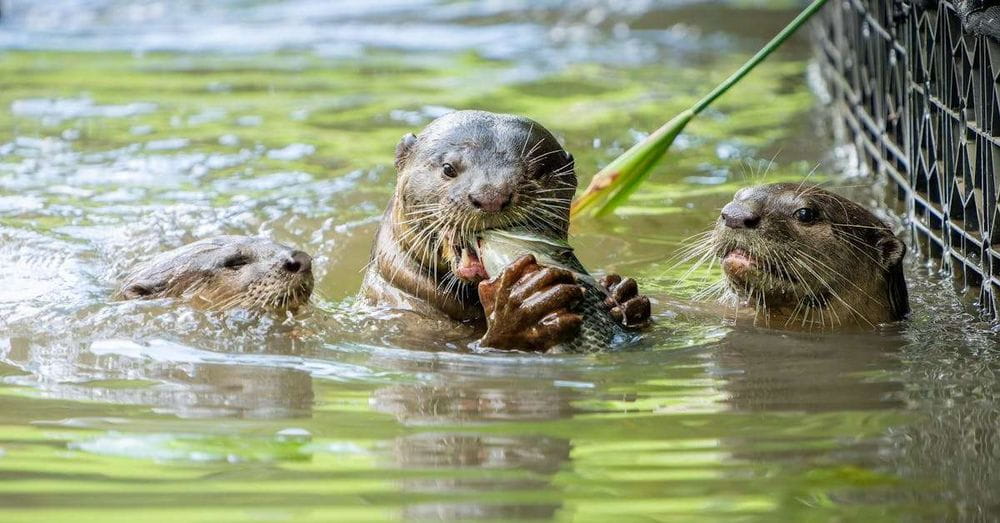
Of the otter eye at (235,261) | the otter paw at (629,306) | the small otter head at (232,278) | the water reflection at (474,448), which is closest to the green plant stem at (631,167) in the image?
the otter paw at (629,306)

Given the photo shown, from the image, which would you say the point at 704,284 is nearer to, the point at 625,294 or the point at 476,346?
the point at 625,294

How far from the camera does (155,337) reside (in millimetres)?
4434

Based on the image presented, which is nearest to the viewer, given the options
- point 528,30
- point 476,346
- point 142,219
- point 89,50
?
point 476,346

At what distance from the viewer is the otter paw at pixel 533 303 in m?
3.86

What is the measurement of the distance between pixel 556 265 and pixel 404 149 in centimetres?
84

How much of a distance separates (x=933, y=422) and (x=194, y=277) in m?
2.46

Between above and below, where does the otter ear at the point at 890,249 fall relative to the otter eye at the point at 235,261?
above

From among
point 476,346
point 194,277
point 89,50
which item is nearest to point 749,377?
point 476,346

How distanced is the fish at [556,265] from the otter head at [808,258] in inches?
18.5

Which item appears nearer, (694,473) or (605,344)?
(694,473)

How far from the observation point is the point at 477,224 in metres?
4.11

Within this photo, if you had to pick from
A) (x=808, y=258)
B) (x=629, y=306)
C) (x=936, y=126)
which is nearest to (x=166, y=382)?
(x=629, y=306)

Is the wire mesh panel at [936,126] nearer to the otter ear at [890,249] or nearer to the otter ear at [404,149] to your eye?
the otter ear at [890,249]

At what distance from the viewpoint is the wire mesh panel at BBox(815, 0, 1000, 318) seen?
14.7ft
